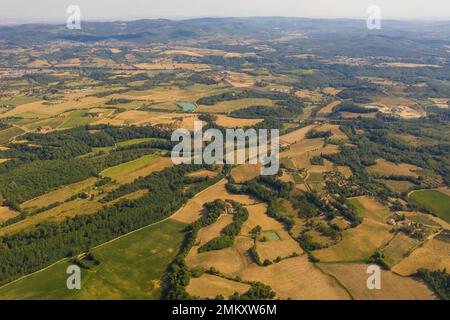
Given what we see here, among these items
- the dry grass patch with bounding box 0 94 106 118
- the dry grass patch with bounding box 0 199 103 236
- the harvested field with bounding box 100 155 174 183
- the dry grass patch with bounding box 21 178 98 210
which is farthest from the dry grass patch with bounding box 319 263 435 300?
the dry grass patch with bounding box 0 94 106 118

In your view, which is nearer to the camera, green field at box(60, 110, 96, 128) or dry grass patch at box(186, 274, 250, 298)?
dry grass patch at box(186, 274, 250, 298)

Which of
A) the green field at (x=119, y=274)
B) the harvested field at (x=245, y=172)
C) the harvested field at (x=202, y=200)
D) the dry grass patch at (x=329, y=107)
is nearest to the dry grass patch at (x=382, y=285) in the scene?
the green field at (x=119, y=274)

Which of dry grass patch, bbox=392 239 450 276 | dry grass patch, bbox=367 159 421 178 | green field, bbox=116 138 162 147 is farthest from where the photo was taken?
green field, bbox=116 138 162 147

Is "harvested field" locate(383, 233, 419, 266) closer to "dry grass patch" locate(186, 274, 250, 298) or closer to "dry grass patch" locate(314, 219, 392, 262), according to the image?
"dry grass patch" locate(314, 219, 392, 262)

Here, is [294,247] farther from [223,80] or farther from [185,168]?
[223,80]

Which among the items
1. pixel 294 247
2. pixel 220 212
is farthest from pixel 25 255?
pixel 294 247

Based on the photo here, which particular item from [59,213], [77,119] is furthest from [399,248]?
[77,119]
